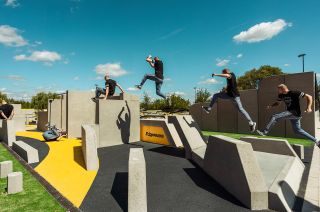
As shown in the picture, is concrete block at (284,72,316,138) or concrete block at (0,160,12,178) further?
concrete block at (284,72,316,138)

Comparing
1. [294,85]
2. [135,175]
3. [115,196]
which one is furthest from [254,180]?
[294,85]

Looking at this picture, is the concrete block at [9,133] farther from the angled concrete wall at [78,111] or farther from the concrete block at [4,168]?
the concrete block at [4,168]

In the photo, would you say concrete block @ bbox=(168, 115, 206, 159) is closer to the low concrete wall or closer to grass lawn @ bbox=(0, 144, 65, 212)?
grass lawn @ bbox=(0, 144, 65, 212)

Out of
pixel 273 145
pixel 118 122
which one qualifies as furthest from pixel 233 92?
pixel 118 122

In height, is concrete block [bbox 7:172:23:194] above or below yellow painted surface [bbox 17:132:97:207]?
above

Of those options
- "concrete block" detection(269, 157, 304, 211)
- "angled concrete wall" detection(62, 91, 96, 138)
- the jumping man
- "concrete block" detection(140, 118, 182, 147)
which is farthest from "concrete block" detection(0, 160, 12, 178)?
the jumping man

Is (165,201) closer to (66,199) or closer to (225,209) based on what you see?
(225,209)

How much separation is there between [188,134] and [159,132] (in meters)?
3.77

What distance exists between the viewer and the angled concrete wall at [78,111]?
14.4 m

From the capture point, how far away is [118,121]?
12992 millimetres

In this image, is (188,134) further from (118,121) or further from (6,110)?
(6,110)

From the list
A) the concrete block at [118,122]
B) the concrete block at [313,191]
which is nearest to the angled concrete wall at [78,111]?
the concrete block at [118,122]

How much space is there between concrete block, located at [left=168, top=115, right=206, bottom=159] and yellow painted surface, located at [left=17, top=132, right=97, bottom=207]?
154 inches

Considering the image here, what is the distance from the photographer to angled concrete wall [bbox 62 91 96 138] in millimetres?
14438
